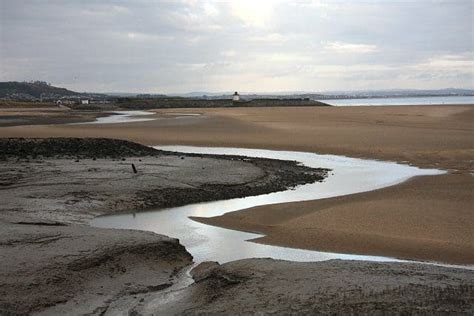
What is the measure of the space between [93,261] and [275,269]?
2.51m

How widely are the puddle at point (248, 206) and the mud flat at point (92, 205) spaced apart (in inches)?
20.9

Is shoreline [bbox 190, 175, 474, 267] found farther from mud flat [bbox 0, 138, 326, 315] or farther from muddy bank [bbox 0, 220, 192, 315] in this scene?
muddy bank [bbox 0, 220, 192, 315]

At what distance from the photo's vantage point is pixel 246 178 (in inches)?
609

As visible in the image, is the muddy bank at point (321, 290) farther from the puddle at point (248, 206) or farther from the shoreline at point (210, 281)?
the puddle at point (248, 206)

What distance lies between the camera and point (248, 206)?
12414 mm

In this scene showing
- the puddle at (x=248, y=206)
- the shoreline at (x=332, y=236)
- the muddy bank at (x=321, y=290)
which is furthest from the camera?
the puddle at (x=248, y=206)

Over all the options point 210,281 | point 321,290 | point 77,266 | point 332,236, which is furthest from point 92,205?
point 321,290

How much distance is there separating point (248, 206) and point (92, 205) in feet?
11.8

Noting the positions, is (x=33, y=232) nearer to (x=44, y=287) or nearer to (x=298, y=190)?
(x=44, y=287)

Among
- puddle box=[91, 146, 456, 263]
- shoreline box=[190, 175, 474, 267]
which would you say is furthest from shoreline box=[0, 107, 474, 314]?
puddle box=[91, 146, 456, 263]

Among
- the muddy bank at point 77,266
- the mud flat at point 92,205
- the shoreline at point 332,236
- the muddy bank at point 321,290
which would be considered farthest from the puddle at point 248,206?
the muddy bank at point 321,290

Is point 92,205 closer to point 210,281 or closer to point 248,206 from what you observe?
point 248,206

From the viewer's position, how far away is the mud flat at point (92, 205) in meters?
6.40

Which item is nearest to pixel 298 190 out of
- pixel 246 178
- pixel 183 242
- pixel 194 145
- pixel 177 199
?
pixel 246 178
